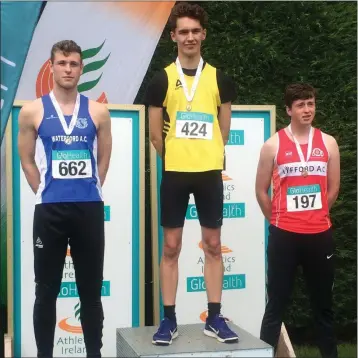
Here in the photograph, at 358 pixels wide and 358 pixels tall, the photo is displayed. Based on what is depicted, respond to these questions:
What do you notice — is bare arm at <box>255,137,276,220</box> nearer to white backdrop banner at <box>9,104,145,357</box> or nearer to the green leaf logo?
white backdrop banner at <box>9,104,145,357</box>

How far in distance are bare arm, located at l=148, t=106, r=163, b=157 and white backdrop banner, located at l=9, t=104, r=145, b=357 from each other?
3.27 feet

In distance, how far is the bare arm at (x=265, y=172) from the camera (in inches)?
145

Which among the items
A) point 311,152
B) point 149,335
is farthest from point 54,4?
point 149,335

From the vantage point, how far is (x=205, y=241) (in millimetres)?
3408

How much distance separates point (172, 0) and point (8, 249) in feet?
6.74

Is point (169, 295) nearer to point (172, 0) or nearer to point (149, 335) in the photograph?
point (149, 335)

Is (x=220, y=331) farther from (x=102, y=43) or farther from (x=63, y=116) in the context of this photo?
(x=102, y=43)

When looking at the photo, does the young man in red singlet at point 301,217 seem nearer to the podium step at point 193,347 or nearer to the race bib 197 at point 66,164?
the podium step at point 193,347

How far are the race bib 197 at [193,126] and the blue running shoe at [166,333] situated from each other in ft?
3.08

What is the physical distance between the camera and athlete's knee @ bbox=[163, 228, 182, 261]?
336cm

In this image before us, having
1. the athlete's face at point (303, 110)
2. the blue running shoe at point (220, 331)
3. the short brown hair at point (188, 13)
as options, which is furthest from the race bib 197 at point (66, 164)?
the athlete's face at point (303, 110)

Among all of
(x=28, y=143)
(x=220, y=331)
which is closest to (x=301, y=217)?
(x=220, y=331)

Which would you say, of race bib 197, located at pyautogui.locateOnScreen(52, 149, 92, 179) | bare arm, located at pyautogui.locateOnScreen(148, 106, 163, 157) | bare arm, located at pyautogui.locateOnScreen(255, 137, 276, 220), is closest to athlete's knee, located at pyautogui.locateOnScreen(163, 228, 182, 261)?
bare arm, located at pyautogui.locateOnScreen(148, 106, 163, 157)

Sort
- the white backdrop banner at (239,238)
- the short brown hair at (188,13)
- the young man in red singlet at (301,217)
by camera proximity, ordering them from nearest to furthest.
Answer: the short brown hair at (188,13)
the young man in red singlet at (301,217)
the white backdrop banner at (239,238)
